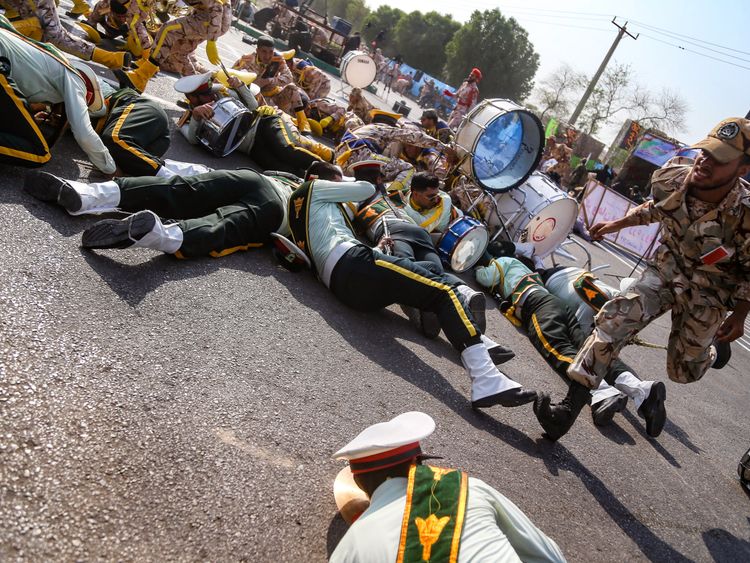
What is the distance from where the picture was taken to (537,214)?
6562mm

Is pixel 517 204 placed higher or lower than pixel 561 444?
higher

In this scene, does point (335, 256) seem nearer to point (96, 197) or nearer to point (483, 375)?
point (483, 375)

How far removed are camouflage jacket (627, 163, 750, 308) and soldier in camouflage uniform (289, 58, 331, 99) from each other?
7.23 meters

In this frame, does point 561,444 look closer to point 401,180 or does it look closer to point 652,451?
point 652,451

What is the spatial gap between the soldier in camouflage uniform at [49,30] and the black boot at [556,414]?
607 cm

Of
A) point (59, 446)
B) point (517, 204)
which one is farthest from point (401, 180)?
point (59, 446)

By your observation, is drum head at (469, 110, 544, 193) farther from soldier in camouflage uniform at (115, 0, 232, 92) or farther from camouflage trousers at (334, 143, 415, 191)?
soldier in camouflage uniform at (115, 0, 232, 92)

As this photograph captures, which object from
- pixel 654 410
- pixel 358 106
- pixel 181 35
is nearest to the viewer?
pixel 654 410

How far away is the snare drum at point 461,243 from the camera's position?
5418mm

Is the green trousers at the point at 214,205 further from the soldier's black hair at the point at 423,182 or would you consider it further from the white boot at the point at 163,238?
the soldier's black hair at the point at 423,182

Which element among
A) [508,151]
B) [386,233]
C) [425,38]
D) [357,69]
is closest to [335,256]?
[386,233]

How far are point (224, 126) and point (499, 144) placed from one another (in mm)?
3492

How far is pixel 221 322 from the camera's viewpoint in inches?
110

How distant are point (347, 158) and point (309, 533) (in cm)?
496
